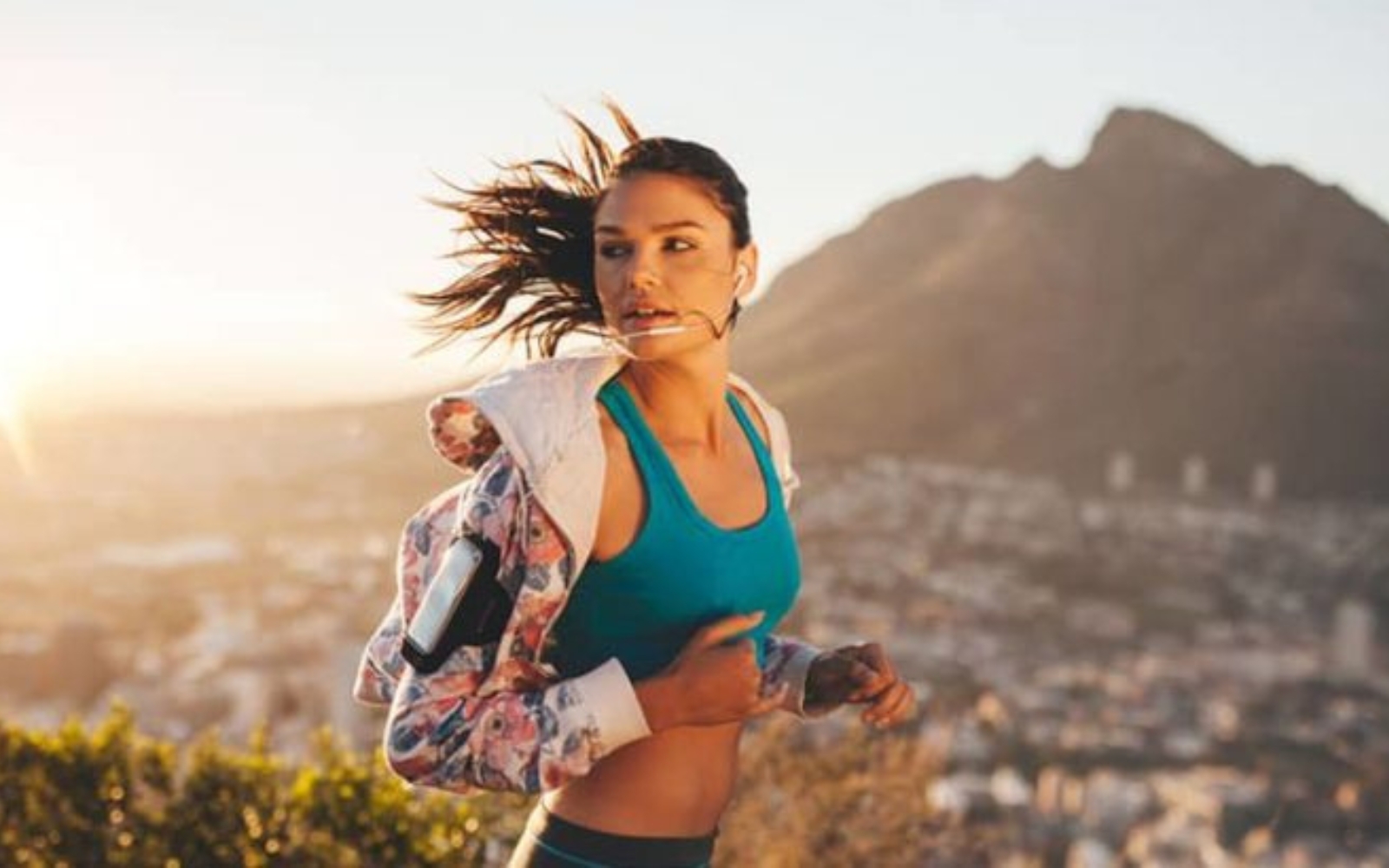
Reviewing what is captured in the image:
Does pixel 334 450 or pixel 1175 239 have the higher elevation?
pixel 1175 239

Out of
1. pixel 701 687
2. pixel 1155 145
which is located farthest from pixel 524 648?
pixel 1155 145

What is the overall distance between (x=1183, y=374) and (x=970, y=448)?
8.50 metres

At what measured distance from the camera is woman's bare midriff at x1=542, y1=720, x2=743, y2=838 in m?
1.57

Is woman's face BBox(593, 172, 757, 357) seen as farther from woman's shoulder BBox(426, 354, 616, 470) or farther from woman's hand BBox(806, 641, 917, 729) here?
woman's hand BBox(806, 641, 917, 729)

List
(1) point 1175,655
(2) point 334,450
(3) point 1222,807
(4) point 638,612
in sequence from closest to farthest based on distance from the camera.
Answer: (4) point 638,612 < (3) point 1222,807 < (1) point 1175,655 < (2) point 334,450

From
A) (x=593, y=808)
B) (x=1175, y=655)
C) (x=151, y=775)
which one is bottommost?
(x=1175, y=655)

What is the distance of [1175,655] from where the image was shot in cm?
3177

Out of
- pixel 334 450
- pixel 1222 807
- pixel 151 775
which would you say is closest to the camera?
pixel 151 775

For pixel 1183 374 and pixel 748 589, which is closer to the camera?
pixel 748 589

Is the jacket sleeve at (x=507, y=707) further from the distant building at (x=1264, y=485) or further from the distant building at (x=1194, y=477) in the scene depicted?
the distant building at (x=1264, y=485)

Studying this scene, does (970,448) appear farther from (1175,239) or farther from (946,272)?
(1175,239)

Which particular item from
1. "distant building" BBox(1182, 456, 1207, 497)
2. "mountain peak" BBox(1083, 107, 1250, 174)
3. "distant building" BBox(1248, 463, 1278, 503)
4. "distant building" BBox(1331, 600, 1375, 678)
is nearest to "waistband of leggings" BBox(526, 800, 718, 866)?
"distant building" BBox(1331, 600, 1375, 678)

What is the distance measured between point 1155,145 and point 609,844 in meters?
72.8

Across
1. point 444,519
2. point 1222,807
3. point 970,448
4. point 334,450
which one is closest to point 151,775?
point 444,519
